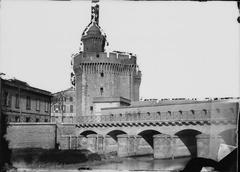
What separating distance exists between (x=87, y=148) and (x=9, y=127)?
32.7ft

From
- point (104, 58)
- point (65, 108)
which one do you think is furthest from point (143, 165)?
point (65, 108)

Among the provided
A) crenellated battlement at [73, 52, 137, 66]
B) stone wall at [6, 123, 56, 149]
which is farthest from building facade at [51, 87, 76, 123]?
stone wall at [6, 123, 56, 149]

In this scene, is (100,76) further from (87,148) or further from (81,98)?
(87,148)

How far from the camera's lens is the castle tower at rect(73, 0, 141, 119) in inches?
1347

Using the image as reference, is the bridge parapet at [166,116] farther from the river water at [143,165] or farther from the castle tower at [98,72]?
the castle tower at [98,72]

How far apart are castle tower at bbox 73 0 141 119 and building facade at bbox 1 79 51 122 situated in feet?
43.9

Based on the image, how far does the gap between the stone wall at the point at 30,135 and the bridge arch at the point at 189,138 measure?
9.32 m

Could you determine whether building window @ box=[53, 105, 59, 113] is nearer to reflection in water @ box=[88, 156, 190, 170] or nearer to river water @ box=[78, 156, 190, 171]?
river water @ box=[78, 156, 190, 171]

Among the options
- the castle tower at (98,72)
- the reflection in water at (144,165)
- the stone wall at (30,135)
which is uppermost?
the castle tower at (98,72)

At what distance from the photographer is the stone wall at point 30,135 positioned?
40.9 ft

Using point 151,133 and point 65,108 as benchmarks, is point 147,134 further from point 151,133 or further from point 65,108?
point 65,108

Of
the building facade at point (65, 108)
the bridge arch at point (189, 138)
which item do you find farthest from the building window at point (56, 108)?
the bridge arch at point (189, 138)

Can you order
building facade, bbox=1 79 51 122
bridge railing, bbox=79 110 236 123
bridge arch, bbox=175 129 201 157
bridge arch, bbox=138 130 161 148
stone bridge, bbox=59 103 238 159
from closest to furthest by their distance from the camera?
building facade, bbox=1 79 51 122 → bridge railing, bbox=79 110 236 123 → stone bridge, bbox=59 103 238 159 → bridge arch, bbox=175 129 201 157 → bridge arch, bbox=138 130 161 148

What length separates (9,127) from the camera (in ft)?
44.4
